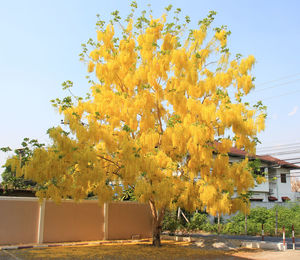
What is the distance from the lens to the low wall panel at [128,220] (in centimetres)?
1556

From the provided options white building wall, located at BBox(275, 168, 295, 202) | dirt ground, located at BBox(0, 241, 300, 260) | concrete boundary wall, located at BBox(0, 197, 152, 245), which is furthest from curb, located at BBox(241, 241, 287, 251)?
white building wall, located at BBox(275, 168, 295, 202)

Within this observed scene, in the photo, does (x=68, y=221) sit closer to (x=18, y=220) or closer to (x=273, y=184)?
(x=18, y=220)

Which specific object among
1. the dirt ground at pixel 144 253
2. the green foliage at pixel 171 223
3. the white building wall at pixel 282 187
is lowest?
the dirt ground at pixel 144 253

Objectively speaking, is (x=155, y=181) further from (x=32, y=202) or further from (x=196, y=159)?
(x=32, y=202)

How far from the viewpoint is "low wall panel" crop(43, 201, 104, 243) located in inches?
537

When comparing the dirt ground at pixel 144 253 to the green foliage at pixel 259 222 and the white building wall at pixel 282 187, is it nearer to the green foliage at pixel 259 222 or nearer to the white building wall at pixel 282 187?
the green foliage at pixel 259 222

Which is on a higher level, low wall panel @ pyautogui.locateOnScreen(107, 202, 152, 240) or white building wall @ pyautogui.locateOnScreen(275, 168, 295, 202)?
white building wall @ pyautogui.locateOnScreen(275, 168, 295, 202)

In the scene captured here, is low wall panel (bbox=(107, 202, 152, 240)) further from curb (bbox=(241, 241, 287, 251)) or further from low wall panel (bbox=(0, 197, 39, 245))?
curb (bbox=(241, 241, 287, 251))

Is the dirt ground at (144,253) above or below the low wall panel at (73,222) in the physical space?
below

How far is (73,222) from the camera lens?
46.9 feet

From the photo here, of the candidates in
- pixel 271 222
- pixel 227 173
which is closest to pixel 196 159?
pixel 227 173

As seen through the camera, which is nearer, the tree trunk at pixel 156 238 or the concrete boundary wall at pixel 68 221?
the concrete boundary wall at pixel 68 221

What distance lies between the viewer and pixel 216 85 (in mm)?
12031

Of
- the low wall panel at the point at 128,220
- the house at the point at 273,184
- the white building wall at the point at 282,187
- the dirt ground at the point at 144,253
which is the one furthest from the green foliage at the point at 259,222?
the white building wall at the point at 282,187
